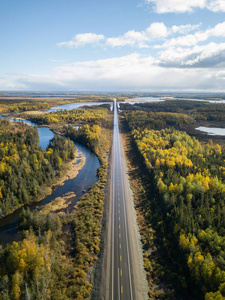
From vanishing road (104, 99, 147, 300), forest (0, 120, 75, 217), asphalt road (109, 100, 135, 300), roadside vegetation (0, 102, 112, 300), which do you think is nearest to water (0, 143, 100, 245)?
forest (0, 120, 75, 217)

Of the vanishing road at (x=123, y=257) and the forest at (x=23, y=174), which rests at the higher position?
the forest at (x=23, y=174)

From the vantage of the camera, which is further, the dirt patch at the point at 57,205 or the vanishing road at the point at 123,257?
the dirt patch at the point at 57,205

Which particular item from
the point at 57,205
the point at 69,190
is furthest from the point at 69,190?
the point at 57,205

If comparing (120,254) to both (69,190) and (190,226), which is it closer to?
(190,226)

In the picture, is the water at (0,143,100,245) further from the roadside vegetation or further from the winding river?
the roadside vegetation

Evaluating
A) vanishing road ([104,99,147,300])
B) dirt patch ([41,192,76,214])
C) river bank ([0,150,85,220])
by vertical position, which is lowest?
vanishing road ([104,99,147,300])

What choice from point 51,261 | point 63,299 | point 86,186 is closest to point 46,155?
point 86,186

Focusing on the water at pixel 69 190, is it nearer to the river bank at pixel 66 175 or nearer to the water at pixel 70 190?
the water at pixel 70 190

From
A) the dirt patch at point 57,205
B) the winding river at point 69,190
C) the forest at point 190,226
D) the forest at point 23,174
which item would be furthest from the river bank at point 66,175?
the forest at point 190,226
